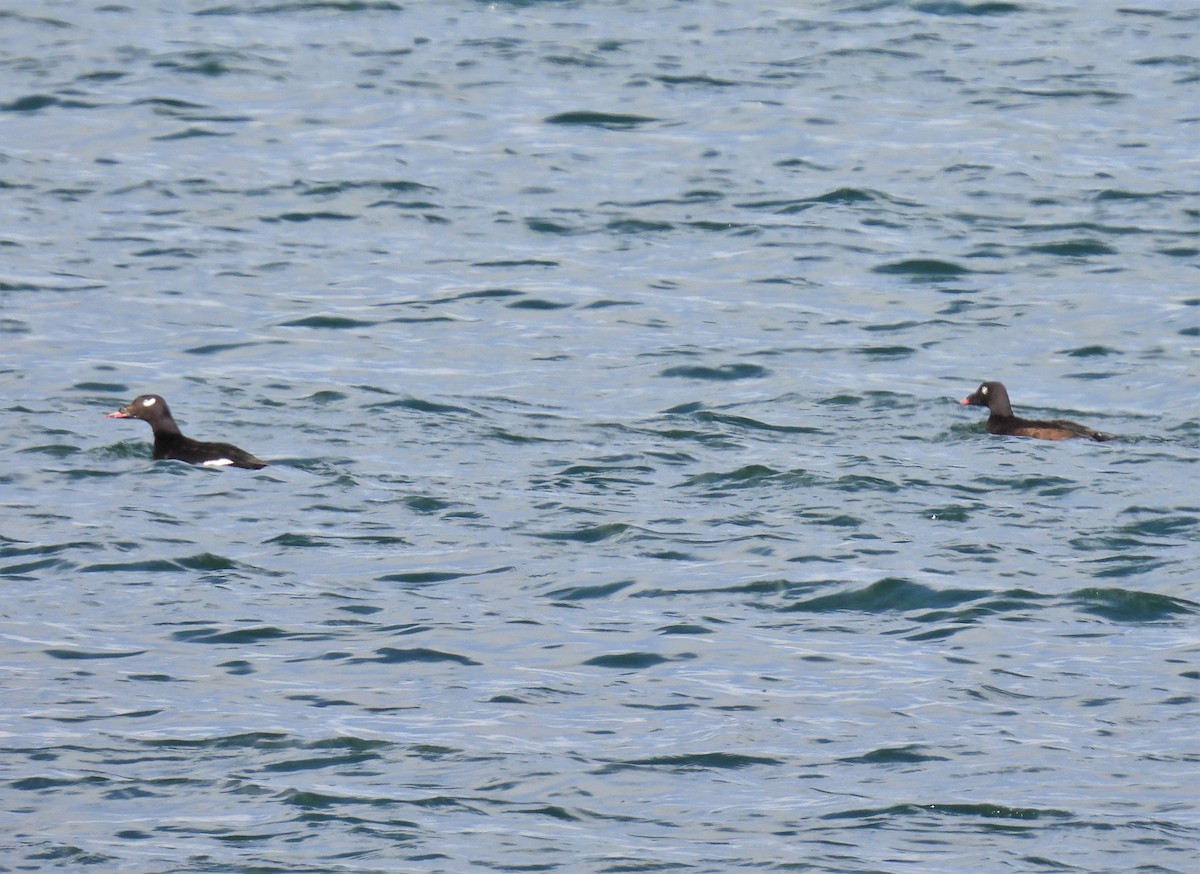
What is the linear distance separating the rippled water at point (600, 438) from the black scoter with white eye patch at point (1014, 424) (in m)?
0.17

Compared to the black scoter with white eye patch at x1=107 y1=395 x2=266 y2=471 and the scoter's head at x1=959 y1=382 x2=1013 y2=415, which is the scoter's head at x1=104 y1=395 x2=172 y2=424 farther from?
the scoter's head at x1=959 y1=382 x2=1013 y2=415

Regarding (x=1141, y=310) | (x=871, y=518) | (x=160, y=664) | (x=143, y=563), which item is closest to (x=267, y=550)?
(x=143, y=563)

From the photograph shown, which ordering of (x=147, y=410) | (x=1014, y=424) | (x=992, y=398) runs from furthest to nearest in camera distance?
(x=992, y=398) → (x=1014, y=424) → (x=147, y=410)

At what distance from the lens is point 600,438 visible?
15516mm

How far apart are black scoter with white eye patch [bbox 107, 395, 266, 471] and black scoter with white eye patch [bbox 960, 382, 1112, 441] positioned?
16.3ft

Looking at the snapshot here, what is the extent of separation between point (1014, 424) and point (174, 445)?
222 inches

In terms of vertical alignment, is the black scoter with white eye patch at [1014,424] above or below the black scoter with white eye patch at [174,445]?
below

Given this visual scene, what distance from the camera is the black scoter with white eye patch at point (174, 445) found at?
581 inches

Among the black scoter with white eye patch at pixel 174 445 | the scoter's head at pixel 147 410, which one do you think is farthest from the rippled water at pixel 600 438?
the scoter's head at pixel 147 410

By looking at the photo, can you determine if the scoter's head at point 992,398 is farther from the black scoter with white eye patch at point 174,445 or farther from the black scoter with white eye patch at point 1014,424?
the black scoter with white eye patch at point 174,445

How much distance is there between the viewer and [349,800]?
9.55 meters

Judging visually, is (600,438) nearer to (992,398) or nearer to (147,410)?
(992,398)

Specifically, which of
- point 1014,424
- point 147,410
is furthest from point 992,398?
point 147,410

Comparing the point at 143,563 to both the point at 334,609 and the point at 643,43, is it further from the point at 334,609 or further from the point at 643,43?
the point at 643,43
